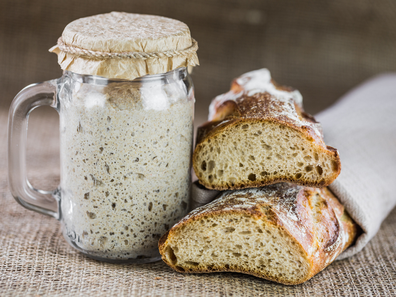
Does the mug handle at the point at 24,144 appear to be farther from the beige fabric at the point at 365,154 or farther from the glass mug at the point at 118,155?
the beige fabric at the point at 365,154

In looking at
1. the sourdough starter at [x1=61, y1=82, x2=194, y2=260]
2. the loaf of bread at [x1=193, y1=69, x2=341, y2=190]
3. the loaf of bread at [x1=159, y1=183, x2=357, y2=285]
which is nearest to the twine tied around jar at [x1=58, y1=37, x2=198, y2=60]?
the sourdough starter at [x1=61, y1=82, x2=194, y2=260]

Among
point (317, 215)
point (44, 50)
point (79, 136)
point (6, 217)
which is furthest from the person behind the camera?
point (44, 50)

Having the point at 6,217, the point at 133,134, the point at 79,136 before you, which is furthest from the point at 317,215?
the point at 6,217

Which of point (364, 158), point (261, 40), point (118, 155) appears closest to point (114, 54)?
point (118, 155)

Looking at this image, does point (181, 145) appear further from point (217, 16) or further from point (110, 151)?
point (217, 16)

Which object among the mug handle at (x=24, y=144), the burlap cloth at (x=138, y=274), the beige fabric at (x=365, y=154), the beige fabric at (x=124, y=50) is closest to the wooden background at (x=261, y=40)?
the beige fabric at (x=365, y=154)

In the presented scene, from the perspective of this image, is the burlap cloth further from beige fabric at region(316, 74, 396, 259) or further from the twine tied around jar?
the twine tied around jar

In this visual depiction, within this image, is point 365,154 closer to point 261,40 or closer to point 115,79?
point 115,79
